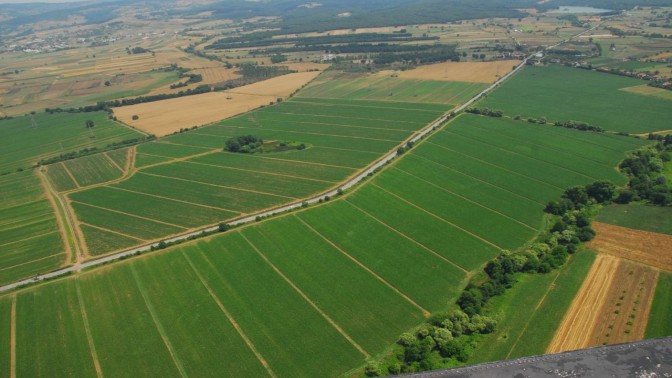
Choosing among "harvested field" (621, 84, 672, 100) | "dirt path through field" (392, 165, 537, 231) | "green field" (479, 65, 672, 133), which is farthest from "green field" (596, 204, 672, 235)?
"harvested field" (621, 84, 672, 100)

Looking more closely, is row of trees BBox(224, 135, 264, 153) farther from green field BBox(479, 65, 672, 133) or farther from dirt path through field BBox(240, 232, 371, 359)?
green field BBox(479, 65, 672, 133)

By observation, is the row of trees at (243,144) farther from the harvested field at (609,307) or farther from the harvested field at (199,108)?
the harvested field at (609,307)

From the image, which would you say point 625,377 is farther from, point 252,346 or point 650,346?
point 252,346

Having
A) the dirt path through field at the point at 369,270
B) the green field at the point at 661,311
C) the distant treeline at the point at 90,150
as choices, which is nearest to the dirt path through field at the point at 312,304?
the dirt path through field at the point at 369,270

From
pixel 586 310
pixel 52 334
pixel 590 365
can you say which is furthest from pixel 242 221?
pixel 590 365

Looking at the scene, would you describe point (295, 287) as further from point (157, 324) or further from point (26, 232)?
point (26, 232)

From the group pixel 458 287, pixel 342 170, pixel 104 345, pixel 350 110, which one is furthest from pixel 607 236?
pixel 350 110
